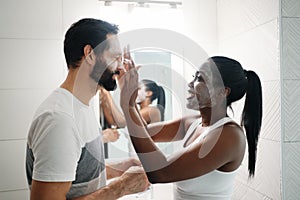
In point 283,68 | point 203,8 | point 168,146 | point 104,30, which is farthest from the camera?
point 203,8

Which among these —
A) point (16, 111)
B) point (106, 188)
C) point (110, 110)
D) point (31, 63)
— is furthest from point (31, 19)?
point (106, 188)

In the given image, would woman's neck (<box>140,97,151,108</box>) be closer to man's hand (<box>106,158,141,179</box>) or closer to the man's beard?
man's hand (<box>106,158,141,179</box>)

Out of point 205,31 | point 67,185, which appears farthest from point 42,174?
point 205,31

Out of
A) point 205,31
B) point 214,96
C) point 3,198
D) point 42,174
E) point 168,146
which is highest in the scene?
point 205,31

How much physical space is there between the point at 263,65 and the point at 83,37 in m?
0.63

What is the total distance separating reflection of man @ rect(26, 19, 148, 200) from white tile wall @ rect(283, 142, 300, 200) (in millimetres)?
461

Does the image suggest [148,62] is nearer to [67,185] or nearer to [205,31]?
[205,31]

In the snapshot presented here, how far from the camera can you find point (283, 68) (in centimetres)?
108

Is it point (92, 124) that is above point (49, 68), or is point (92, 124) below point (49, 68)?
below

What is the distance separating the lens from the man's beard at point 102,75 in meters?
0.92

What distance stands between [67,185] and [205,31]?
3.01 feet

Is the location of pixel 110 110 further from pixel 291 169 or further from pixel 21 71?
pixel 291 169

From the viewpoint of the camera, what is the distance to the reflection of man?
0.79 m

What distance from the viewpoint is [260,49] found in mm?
1188
